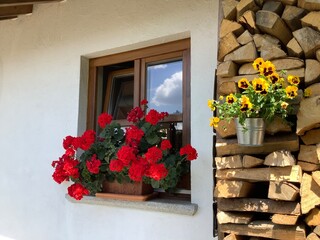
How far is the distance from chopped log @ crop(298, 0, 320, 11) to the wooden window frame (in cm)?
91

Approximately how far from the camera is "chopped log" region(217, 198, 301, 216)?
1061 millimetres

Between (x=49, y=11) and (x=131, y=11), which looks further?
(x=49, y=11)

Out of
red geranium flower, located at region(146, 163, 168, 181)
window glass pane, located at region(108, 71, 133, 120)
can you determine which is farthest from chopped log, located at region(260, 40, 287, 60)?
window glass pane, located at region(108, 71, 133, 120)

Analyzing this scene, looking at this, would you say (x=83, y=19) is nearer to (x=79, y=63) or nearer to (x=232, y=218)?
(x=79, y=63)

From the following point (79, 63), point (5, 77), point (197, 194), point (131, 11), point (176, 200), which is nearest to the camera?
point (197, 194)

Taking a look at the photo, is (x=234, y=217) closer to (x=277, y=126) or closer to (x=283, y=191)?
(x=283, y=191)

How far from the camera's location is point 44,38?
8.71 ft

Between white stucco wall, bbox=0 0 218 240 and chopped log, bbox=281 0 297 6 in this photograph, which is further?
white stucco wall, bbox=0 0 218 240

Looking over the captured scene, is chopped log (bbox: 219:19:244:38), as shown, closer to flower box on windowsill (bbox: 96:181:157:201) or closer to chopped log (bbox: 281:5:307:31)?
chopped log (bbox: 281:5:307:31)

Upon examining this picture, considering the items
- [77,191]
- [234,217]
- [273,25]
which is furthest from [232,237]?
[77,191]

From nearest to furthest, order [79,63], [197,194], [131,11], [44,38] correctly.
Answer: [197,194], [131,11], [79,63], [44,38]

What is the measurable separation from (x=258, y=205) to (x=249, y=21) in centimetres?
75

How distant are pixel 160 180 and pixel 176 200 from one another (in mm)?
246

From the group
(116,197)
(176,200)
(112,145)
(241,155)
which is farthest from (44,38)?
(241,155)
